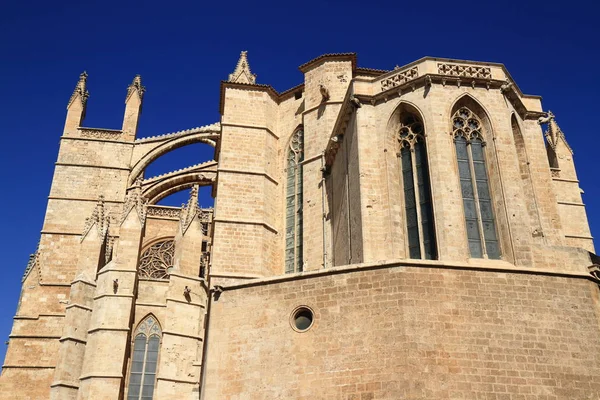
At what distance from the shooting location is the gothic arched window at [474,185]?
9.55 metres

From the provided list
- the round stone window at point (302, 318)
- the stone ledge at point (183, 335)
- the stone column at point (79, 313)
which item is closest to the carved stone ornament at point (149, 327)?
the stone column at point (79, 313)

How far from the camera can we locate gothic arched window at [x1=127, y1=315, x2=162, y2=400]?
1342 cm

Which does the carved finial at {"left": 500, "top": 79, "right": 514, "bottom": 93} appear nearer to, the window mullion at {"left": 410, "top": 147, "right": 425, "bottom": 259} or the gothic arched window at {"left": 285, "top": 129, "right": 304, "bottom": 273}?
the window mullion at {"left": 410, "top": 147, "right": 425, "bottom": 259}

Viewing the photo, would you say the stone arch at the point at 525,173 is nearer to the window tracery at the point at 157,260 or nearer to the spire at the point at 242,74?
the spire at the point at 242,74

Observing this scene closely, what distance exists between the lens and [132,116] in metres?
19.9

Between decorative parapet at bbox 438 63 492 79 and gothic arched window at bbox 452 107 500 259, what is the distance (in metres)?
0.67

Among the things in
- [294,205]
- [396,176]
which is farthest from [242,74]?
[396,176]

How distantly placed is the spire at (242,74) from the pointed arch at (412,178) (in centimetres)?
629

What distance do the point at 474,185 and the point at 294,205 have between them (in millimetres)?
5015

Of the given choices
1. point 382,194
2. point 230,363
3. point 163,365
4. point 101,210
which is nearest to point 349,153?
point 382,194

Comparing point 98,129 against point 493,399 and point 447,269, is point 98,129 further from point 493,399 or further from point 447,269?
point 493,399

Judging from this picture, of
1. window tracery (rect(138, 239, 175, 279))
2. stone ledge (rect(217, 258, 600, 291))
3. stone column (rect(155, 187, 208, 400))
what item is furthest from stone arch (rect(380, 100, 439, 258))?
window tracery (rect(138, 239, 175, 279))

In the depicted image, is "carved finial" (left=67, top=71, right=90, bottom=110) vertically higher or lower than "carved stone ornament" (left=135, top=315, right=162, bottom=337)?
higher

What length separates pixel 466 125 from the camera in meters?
10.4
